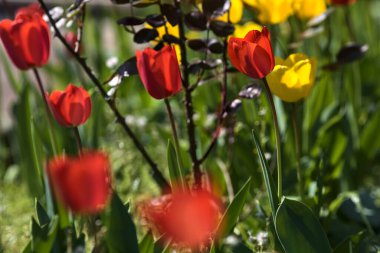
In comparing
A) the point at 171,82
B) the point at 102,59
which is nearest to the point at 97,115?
the point at 171,82

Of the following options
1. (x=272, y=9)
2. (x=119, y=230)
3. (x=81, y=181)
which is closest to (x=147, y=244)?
(x=119, y=230)

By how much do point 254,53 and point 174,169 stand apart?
0.35 meters

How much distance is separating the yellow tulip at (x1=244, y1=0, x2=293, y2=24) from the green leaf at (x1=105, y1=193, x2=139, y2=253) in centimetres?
86

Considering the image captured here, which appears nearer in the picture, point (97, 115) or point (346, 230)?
point (346, 230)

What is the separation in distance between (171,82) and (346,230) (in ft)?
2.37

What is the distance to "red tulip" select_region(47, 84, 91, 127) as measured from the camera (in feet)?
4.66

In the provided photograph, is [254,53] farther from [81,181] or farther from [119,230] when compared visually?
[81,181]

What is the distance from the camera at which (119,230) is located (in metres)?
1.27

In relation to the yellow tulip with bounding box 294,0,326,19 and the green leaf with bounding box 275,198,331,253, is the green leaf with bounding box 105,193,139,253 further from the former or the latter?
the yellow tulip with bounding box 294,0,326,19

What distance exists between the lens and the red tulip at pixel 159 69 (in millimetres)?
1304

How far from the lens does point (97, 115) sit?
2.22 meters

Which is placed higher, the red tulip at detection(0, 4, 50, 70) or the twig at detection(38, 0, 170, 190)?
the red tulip at detection(0, 4, 50, 70)

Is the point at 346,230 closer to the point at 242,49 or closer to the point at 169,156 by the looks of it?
the point at 169,156

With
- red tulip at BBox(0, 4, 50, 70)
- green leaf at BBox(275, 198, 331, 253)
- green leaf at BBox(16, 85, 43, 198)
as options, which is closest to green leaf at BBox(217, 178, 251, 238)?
green leaf at BBox(275, 198, 331, 253)
